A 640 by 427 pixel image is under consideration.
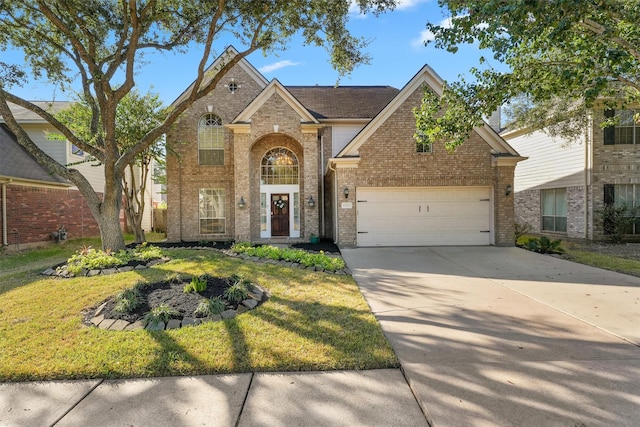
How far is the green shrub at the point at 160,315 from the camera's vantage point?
4297mm

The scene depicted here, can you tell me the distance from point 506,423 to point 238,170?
11775 mm

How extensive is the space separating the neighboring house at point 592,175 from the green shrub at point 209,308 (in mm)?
14760

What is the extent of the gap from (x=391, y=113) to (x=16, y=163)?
15.3 meters

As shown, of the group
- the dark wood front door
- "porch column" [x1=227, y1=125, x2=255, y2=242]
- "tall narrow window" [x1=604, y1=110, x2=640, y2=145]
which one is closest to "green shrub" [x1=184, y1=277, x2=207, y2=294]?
"porch column" [x1=227, y1=125, x2=255, y2=242]

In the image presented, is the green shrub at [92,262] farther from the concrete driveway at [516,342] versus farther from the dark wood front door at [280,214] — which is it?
the dark wood front door at [280,214]

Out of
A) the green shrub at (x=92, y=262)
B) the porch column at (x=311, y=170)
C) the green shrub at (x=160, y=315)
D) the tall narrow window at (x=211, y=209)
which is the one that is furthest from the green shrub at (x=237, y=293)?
the tall narrow window at (x=211, y=209)

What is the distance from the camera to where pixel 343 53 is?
9.59 meters

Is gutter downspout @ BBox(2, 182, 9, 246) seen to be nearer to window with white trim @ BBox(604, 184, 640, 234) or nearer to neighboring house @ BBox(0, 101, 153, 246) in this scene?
neighboring house @ BBox(0, 101, 153, 246)

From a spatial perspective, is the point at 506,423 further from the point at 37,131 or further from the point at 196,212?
the point at 37,131

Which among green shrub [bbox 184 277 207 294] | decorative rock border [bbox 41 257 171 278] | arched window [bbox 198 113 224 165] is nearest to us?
green shrub [bbox 184 277 207 294]

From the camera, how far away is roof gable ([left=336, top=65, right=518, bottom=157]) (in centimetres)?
1131

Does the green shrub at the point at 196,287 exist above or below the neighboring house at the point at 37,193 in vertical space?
below

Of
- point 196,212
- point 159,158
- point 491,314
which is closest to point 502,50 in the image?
point 491,314

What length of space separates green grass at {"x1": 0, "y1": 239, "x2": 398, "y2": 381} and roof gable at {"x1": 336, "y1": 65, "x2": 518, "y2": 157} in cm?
669
